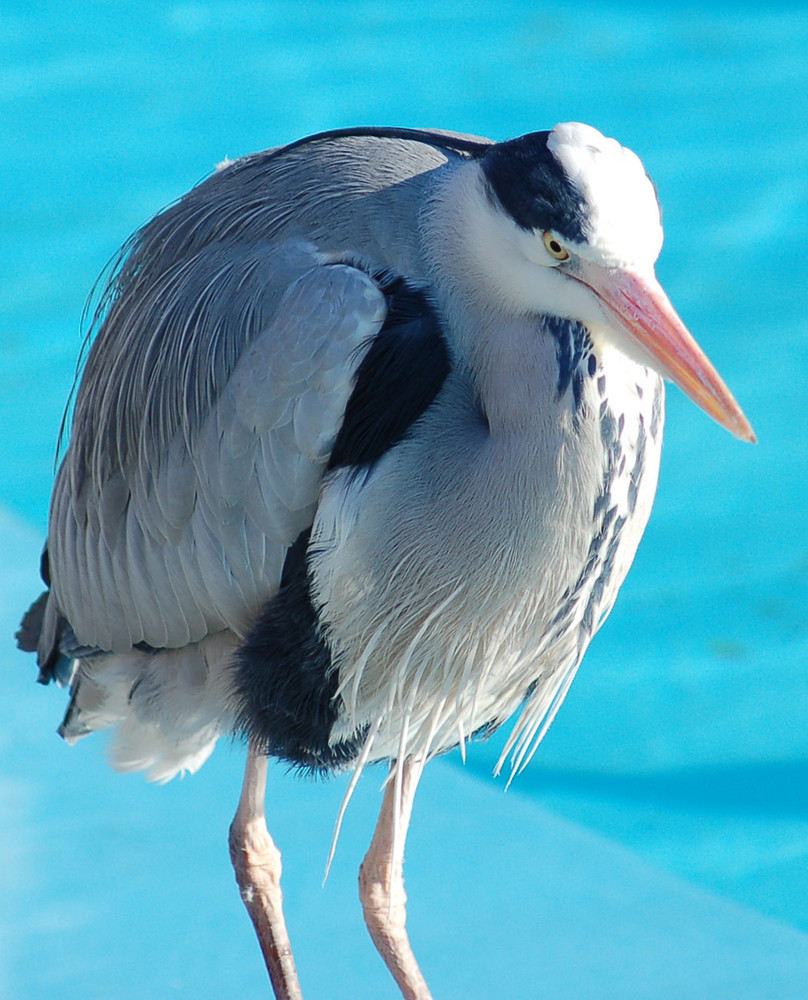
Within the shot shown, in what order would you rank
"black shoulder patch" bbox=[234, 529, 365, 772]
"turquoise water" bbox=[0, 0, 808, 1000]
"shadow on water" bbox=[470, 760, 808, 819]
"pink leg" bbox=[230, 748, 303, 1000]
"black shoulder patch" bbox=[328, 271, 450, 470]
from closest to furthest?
1. "black shoulder patch" bbox=[328, 271, 450, 470]
2. "black shoulder patch" bbox=[234, 529, 365, 772]
3. "pink leg" bbox=[230, 748, 303, 1000]
4. "turquoise water" bbox=[0, 0, 808, 1000]
5. "shadow on water" bbox=[470, 760, 808, 819]

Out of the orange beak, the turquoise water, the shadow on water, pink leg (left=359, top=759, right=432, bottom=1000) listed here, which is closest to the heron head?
the orange beak

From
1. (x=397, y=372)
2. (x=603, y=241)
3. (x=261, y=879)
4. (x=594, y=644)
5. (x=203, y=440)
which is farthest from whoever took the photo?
(x=594, y=644)

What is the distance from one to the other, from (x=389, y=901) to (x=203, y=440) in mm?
754

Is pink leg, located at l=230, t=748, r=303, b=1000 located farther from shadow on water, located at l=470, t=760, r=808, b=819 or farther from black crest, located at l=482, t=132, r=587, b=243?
black crest, located at l=482, t=132, r=587, b=243

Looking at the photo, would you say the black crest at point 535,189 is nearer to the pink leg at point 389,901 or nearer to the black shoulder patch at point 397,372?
the black shoulder patch at point 397,372

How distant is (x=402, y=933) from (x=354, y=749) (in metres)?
0.36

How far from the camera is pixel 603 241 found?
1213mm

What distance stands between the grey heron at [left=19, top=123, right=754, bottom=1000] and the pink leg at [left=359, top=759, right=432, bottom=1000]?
0.11m

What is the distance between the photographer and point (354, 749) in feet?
5.80

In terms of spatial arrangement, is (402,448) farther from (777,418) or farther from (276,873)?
(777,418)

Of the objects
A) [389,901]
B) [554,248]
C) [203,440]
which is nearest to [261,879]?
[389,901]

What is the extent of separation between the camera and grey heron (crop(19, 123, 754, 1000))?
4.25 feet

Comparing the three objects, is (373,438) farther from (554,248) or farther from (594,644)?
(594,644)

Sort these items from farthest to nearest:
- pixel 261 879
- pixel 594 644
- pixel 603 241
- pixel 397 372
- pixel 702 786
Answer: pixel 594 644 < pixel 702 786 < pixel 261 879 < pixel 397 372 < pixel 603 241
